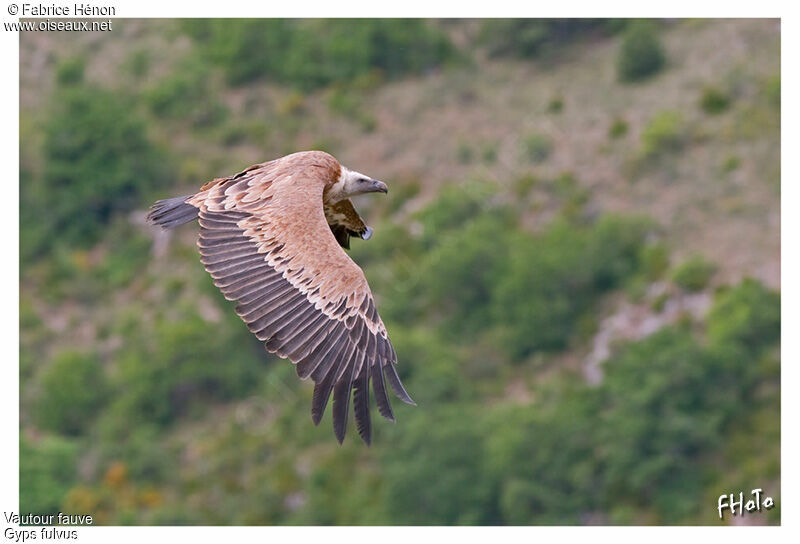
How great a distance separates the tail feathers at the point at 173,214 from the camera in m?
15.2

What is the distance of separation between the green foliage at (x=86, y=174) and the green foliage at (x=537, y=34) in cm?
1319

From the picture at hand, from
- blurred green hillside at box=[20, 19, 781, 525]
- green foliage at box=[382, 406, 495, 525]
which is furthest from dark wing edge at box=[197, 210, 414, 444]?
green foliage at box=[382, 406, 495, 525]

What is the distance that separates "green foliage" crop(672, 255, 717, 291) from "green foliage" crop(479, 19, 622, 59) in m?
16.8

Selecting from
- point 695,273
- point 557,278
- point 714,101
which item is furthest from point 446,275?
point 714,101

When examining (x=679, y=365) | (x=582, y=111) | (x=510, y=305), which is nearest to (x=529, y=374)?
(x=510, y=305)

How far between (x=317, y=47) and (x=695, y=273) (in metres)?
26.8

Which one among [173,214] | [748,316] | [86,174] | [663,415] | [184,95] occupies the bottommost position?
[663,415]

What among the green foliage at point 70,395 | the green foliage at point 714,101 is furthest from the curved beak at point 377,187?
the green foliage at point 714,101

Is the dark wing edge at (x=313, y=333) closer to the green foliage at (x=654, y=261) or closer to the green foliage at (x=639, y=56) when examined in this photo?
the green foliage at (x=654, y=261)

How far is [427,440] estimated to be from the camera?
50.3 metres

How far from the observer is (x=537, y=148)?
58.8m

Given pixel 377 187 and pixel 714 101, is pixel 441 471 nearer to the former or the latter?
pixel 714 101

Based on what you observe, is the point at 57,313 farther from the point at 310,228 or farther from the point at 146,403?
the point at 310,228

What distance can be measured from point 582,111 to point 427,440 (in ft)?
48.6
